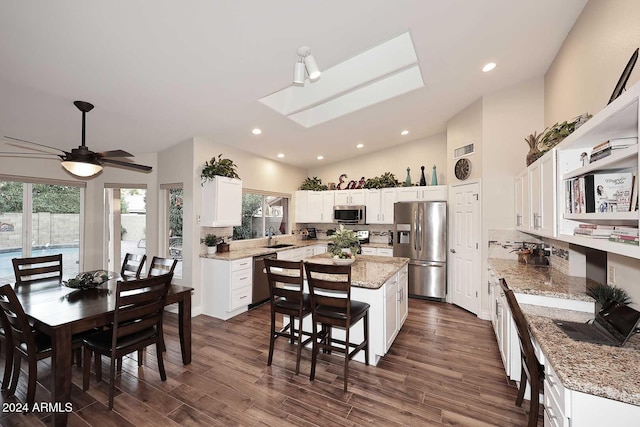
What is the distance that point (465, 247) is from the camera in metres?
4.62

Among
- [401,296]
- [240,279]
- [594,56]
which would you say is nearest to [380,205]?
[401,296]

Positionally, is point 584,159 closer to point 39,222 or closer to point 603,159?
point 603,159

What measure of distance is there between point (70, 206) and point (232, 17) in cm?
445

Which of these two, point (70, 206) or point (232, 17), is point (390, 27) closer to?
point (232, 17)

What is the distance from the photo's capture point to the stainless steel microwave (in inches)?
240

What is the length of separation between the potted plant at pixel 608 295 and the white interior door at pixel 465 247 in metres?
2.21

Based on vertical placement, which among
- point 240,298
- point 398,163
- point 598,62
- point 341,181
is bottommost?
point 240,298

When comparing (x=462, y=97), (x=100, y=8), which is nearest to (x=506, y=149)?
(x=462, y=97)

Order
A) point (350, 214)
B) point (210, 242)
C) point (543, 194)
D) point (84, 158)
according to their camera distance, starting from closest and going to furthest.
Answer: point (543, 194) < point (84, 158) < point (210, 242) < point (350, 214)

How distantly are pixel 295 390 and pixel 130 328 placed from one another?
1.49 metres

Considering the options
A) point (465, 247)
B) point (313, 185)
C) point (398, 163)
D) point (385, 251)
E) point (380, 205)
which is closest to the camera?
point (465, 247)

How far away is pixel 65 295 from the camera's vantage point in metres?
2.60

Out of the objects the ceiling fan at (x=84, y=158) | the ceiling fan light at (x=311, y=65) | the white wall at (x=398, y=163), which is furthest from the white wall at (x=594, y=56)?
the ceiling fan at (x=84, y=158)

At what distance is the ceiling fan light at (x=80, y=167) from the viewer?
111 inches
